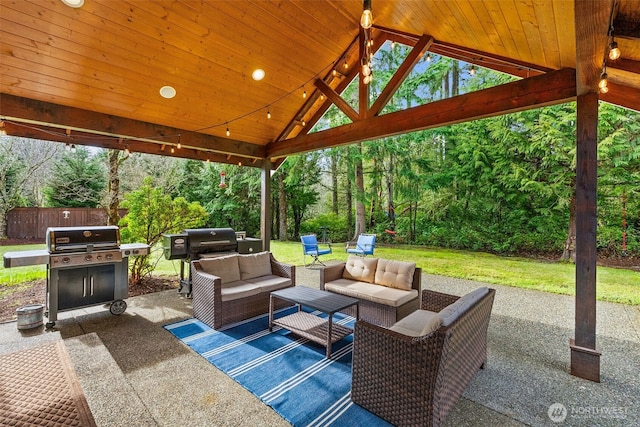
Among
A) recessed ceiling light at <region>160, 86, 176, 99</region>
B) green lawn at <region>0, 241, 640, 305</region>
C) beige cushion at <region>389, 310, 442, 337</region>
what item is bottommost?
green lawn at <region>0, 241, 640, 305</region>

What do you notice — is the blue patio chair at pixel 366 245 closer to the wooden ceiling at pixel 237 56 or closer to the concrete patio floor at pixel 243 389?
the wooden ceiling at pixel 237 56

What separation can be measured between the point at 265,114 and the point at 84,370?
418cm

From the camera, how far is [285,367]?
8.63 feet

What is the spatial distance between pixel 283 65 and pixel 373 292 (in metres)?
3.42

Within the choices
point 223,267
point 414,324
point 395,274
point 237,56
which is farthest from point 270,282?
point 237,56

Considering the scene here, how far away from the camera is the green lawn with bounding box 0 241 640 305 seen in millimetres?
5113

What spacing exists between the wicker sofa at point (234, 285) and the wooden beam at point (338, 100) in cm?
244

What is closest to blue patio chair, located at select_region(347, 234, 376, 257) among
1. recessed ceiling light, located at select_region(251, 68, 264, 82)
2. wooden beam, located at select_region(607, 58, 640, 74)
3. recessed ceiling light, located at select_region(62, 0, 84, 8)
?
recessed ceiling light, located at select_region(251, 68, 264, 82)

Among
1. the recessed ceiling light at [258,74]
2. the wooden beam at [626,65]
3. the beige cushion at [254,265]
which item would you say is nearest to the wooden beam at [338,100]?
the recessed ceiling light at [258,74]

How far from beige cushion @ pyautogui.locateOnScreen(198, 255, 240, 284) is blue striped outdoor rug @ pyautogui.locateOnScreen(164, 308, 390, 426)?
0.64 meters

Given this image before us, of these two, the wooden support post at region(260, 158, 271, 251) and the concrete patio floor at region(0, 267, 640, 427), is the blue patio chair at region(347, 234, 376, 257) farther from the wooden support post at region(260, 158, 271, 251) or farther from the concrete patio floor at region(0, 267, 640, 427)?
the concrete patio floor at region(0, 267, 640, 427)

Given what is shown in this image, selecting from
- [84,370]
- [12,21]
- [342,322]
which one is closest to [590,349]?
[342,322]

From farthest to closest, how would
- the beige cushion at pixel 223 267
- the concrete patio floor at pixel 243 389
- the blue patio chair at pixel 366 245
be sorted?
the blue patio chair at pixel 366 245 → the beige cushion at pixel 223 267 → the concrete patio floor at pixel 243 389

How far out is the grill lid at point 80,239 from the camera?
134 inches
